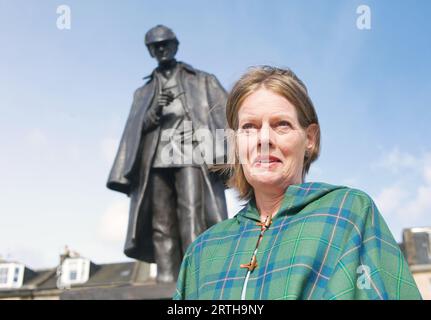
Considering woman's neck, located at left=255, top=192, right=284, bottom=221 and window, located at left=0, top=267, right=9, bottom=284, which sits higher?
woman's neck, located at left=255, top=192, right=284, bottom=221

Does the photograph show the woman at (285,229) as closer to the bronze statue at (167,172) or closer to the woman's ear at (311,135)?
Answer: the woman's ear at (311,135)

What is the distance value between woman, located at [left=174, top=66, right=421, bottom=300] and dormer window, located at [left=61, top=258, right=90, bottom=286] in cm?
3492

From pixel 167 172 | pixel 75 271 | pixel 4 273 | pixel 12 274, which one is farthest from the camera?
pixel 75 271

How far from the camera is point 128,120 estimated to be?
21.6 feet

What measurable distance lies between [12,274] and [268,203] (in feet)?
121

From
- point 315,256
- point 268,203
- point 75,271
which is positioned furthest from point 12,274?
point 315,256

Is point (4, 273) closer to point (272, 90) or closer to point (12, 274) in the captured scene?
point (12, 274)

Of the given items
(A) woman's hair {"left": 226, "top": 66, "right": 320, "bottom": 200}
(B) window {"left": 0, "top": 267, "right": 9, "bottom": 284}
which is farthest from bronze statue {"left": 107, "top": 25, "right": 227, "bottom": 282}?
(B) window {"left": 0, "top": 267, "right": 9, "bottom": 284}

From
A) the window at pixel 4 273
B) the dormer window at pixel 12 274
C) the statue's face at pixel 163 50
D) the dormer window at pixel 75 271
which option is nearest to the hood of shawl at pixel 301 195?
the statue's face at pixel 163 50

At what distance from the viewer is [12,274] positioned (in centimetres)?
3588

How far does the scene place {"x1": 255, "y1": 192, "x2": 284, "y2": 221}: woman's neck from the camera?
1.72 metres

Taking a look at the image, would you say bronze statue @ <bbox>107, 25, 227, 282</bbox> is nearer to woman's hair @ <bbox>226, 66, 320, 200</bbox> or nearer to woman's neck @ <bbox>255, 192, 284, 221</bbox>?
woman's hair @ <bbox>226, 66, 320, 200</bbox>

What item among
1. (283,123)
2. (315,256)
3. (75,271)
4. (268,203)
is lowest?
(75,271)

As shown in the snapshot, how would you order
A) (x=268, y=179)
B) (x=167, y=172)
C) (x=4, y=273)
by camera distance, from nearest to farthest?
(x=268, y=179) < (x=167, y=172) < (x=4, y=273)
